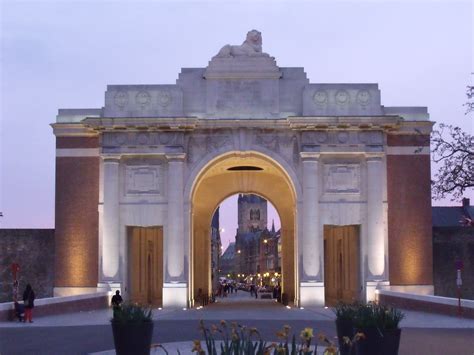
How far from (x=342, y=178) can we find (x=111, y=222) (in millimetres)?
11314

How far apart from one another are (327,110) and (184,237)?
9179mm

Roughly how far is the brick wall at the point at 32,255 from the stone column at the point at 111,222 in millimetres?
4741

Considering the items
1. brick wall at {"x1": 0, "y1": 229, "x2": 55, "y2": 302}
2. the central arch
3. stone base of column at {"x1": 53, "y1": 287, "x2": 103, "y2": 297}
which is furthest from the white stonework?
the central arch

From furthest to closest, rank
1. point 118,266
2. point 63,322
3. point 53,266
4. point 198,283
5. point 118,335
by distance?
1. point 198,283
2. point 53,266
3. point 118,266
4. point 63,322
5. point 118,335

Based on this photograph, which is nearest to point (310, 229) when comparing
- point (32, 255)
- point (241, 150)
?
point (241, 150)

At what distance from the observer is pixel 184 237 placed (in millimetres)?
40000

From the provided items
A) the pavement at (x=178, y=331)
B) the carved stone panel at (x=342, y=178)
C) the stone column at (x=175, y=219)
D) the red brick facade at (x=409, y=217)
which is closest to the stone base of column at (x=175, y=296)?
the stone column at (x=175, y=219)

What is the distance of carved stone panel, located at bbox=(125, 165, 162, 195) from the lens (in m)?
40.5

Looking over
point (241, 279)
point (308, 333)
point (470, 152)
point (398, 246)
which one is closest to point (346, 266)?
point (398, 246)

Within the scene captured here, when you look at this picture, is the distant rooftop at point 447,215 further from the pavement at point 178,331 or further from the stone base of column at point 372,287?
the pavement at point 178,331

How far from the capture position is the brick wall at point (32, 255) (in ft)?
143

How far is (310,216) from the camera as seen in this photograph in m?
39.8

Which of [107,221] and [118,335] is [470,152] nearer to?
[118,335]

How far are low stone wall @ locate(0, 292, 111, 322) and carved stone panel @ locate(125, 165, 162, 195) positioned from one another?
5331 mm
